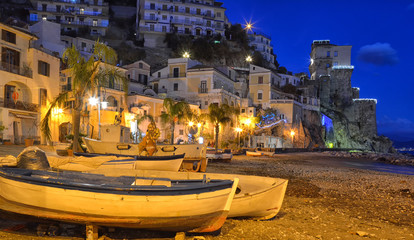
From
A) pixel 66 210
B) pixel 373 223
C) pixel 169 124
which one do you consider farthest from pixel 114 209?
pixel 169 124

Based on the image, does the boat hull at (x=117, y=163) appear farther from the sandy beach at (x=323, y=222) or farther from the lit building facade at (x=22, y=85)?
the lit building facade at (x=22, y=85)

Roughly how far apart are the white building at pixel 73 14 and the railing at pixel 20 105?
1961 inches

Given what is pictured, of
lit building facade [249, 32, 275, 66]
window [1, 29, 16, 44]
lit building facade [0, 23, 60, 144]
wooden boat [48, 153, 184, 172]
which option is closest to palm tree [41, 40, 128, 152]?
wooden boat [48, 153, 184, 172]

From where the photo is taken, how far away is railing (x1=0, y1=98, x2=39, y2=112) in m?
27.6

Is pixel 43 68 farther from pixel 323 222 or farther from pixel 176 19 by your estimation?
pixel 176 19

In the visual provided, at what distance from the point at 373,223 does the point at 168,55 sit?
67.8 m

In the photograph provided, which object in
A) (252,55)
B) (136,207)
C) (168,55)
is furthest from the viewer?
(252,55)

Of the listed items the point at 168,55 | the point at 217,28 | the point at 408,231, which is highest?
the point at 217,28

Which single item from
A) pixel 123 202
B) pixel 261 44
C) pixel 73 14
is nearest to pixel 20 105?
pixel 123 202

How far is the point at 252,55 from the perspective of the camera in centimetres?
7775

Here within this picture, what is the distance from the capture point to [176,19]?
A: 77.8 metres

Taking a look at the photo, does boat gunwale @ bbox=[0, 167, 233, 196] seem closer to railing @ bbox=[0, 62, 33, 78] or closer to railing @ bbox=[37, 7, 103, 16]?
railing @ bbox=[0, 62, 33, 78]

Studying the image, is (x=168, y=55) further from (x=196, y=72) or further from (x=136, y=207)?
(x=136, y=207)

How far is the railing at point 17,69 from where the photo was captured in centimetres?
2755
